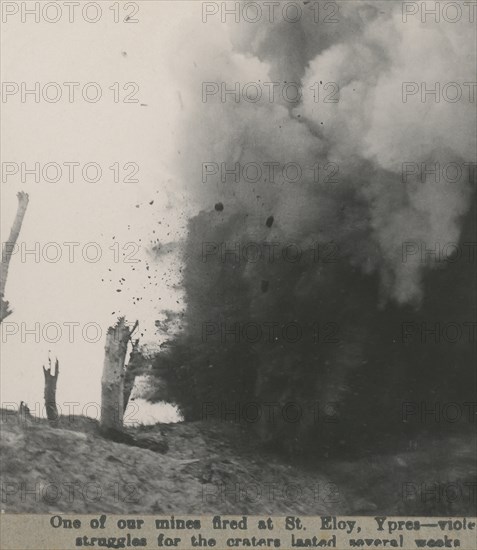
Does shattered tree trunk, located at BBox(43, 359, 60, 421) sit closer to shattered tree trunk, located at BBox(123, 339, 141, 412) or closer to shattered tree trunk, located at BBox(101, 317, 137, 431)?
shattered tree trunk, located at BBox(101, 317, 137, 431)

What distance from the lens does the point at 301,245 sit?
347cm

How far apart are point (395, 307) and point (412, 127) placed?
91 cm

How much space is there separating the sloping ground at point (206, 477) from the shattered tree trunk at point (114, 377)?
9 centimetres

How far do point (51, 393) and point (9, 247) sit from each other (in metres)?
0.79

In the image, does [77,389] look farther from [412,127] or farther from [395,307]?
[412,127]

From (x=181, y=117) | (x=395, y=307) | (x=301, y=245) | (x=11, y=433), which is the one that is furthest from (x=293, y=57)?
(x=11, y=433)

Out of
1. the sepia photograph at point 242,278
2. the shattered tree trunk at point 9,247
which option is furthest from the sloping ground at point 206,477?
the shattered tree trunk at point 9,247

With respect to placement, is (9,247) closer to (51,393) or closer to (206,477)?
(51,393)

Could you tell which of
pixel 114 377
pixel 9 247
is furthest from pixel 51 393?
pixel 9 247

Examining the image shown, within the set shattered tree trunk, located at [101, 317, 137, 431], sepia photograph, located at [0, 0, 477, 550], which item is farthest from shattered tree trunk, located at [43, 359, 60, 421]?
shattered tree trunk, located at [101, 317, 137, 431]

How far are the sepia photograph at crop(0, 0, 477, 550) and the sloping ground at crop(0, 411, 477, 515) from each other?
0.04 feet

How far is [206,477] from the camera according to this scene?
3.45 m

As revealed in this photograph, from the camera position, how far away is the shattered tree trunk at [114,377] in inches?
137

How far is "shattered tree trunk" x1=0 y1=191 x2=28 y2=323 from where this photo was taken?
353 centimetres
